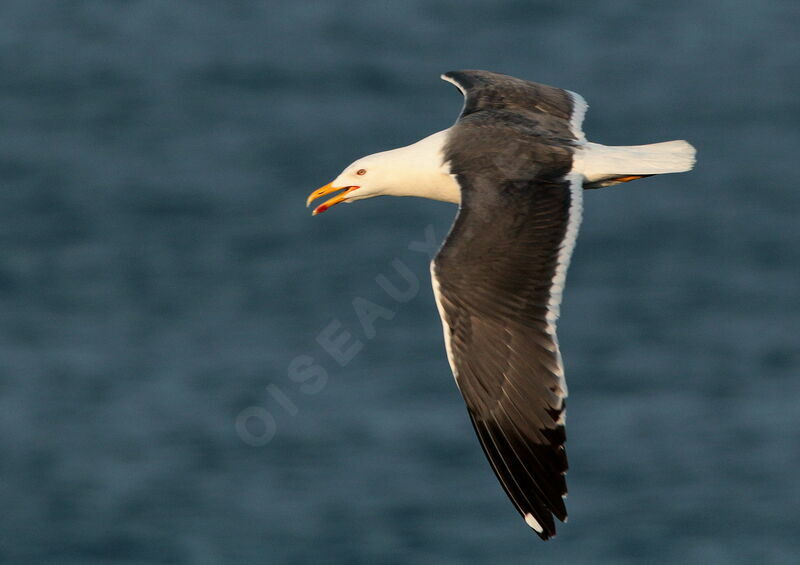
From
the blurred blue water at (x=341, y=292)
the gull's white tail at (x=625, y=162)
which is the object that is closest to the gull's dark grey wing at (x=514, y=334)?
the gull's white tail at (x=625, y=162)

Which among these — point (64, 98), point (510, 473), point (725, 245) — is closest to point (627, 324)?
point (725, 245)

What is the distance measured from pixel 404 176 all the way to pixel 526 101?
1.53m

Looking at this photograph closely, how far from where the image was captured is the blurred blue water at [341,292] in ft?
83.6

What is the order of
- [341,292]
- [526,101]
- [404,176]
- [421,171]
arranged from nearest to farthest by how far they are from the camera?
[421,171] < [404,176] < [526,101] < [341,292]

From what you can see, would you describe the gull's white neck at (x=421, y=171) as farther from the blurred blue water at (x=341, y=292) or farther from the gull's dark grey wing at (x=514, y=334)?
the blurred blue water at (x=341, y=292)

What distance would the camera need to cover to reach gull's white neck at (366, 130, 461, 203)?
1201 cm

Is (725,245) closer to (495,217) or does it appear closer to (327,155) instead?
(327,155)

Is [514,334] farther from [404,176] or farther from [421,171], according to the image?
[404,176]

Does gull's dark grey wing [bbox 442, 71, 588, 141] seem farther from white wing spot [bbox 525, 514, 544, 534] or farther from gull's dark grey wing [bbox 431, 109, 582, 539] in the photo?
white wing spot [bbox 525, 514, 544, 534]

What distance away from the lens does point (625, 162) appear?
38.3ft

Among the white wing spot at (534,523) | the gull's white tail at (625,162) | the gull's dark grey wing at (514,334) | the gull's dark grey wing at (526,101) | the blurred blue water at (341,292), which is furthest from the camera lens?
the blurred blue water at (341,292)

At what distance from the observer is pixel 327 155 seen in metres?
29.9

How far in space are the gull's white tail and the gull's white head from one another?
101 centimetres

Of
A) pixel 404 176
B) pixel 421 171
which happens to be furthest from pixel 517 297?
pixel 404 176
